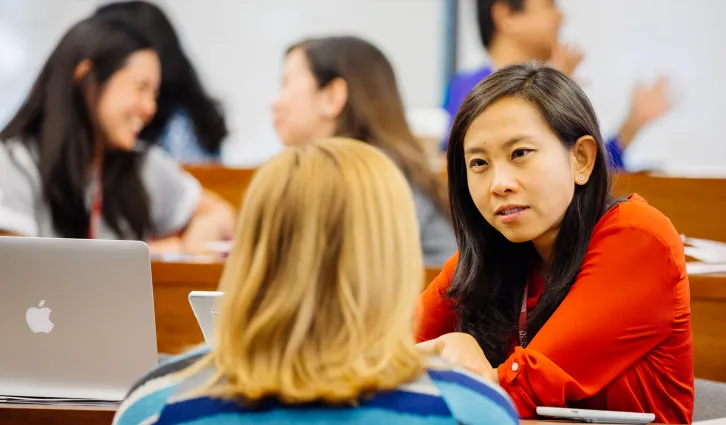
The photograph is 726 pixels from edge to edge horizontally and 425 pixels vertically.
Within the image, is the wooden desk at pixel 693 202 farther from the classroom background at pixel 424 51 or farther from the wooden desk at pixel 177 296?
the wooden desk at pixel 177 296

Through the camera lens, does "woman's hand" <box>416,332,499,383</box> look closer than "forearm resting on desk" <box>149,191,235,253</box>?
Yes

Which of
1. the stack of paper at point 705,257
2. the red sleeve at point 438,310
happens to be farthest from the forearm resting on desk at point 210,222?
the red sleeve at point 438,310

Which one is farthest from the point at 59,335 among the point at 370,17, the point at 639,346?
the point at 370,17

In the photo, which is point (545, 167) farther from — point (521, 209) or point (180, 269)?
point (180, 269)

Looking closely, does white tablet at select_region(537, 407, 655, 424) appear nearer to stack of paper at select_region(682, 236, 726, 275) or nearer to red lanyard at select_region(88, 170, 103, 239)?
stack of paper at select_region(682, 236, 726, 275)

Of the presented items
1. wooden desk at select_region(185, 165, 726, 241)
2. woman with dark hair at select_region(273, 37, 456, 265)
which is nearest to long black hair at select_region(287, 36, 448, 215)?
woman with dark hair at select_region(273, 37, 456, 265)

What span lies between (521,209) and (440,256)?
1.58m

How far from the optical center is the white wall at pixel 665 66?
418 centimetres

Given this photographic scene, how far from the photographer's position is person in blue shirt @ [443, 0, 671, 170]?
4164 millimetres

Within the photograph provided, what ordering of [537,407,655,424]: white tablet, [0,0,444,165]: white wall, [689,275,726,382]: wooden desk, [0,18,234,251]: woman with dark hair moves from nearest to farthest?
[537,407,655,424]: white tablet < [689,275,726,382]: wooden desk < [0,18,234,251]: woman with dark hair < [0,0,444,165]: white wall

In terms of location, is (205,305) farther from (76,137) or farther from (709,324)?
(76,137)

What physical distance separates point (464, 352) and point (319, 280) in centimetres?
63

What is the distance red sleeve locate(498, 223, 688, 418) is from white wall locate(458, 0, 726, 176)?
2687 millimetres

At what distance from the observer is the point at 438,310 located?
1.83m
